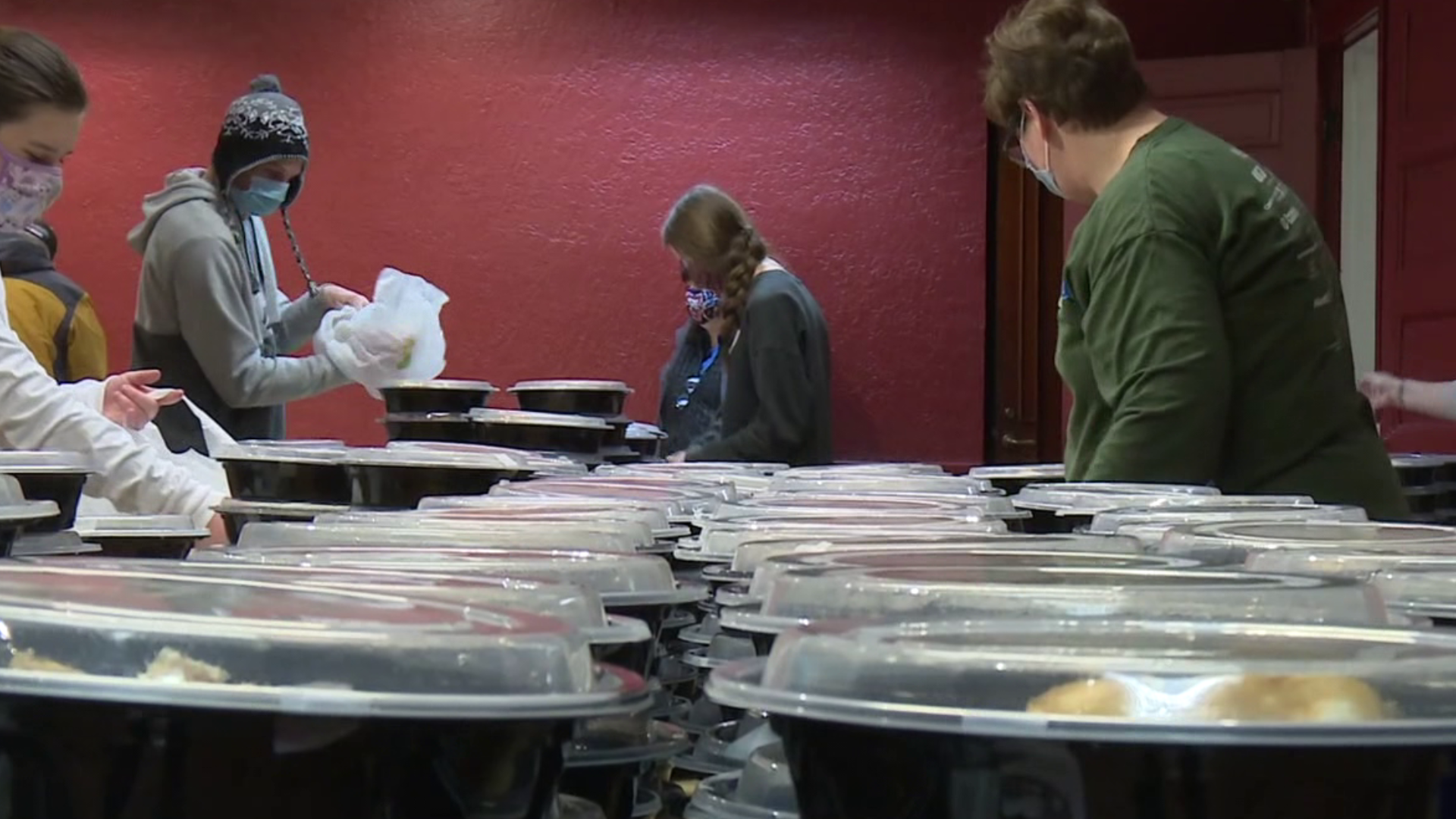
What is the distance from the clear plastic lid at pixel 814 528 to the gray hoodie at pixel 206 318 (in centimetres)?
212

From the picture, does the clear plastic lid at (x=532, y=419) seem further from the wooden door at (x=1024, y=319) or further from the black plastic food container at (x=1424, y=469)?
the wooden door at (x=1024, y=319)

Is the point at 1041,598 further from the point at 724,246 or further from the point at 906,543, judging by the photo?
the point at 724,246

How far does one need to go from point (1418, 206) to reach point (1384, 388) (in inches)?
58.5

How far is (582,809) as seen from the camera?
2.27ft

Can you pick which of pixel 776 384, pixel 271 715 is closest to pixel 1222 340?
pixel 271 715

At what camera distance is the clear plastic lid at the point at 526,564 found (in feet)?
2.57

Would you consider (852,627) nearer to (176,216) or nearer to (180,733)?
(180,733)

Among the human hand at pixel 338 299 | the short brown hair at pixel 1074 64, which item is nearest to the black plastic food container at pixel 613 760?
the short brown hair at pixel 1074 64

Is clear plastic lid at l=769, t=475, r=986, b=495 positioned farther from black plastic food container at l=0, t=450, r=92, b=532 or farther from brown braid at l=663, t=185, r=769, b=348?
brown braid at l=663, t=185, r=769, b=348

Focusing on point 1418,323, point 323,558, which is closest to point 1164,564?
point 323,558

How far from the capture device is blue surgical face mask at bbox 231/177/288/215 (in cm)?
333

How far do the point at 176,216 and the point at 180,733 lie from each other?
9.27ft

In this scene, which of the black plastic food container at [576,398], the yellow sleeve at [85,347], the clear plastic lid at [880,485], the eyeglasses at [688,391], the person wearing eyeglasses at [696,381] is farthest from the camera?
the eyeglasses at [688,391]

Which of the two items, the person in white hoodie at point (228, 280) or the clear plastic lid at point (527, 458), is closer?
the clear plastic lid at point (527, 458)
